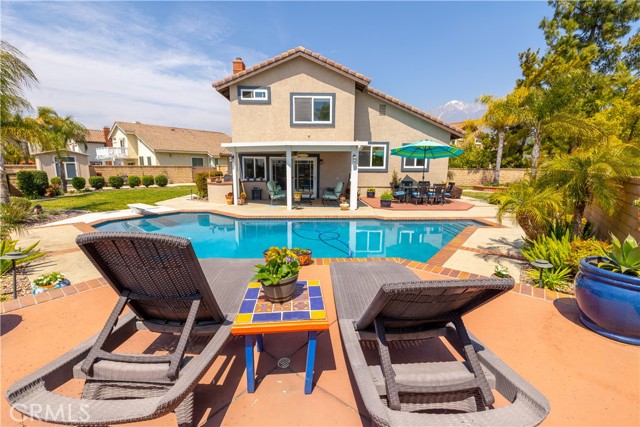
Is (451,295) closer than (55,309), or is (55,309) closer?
(451,295)

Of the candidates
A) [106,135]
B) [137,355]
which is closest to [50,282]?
[137,355]

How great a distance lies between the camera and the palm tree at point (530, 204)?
525 centimetres

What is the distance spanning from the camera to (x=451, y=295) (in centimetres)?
204

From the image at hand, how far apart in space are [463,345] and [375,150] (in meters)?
14.8

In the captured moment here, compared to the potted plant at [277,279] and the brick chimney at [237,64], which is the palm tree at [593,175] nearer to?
the potted plant at [277,279]

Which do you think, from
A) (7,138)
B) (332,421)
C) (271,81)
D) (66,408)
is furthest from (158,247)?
(7,138)

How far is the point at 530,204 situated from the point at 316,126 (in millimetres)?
11183

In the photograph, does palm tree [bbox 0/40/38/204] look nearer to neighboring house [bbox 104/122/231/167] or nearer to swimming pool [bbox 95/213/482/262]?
swimming pool [bbox 95/213/482/262]

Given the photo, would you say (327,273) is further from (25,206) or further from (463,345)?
(25,206)

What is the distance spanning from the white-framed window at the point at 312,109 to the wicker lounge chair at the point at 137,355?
1331 cm

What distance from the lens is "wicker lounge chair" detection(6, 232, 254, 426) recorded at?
1727 millimetres

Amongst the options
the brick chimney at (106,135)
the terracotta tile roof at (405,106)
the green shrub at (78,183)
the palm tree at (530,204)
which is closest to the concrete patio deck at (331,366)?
the palm tree at (530,204)

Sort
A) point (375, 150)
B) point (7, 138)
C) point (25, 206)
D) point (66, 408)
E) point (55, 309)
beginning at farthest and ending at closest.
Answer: point (375, 150)
point (7, 138)
point (25, 206)
point (55, 309)
point (66, 408)

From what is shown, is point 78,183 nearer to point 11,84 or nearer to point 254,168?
point 11,84
